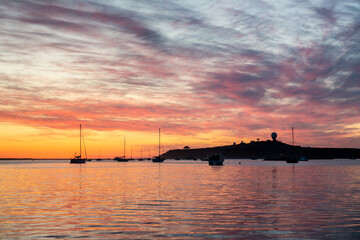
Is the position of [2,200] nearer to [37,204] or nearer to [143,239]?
[37,204]

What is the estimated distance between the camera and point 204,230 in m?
22.2

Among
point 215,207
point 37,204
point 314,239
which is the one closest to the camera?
point 314,239

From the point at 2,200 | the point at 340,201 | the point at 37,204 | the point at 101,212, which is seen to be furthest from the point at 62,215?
the point at 340,201

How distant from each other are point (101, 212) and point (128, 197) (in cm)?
1093

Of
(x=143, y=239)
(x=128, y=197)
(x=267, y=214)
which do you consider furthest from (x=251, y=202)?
(x=143, y=239)

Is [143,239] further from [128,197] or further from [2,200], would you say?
[2,200]

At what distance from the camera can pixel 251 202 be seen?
118 feet

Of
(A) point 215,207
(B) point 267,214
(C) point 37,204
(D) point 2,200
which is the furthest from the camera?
(D) point 2,200

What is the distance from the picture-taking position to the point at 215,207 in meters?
32.2

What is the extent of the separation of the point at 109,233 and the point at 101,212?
28.2ft

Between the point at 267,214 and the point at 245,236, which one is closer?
the point at 245,236

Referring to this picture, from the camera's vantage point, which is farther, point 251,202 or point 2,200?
point 2,200

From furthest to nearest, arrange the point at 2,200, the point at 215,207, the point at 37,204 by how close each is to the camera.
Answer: the point at 2,200, the point at 37,204, the point at 215,207

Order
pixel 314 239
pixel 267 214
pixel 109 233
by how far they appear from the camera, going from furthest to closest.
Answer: pixel 267 214, pixel 109 233, pixel 314 239
